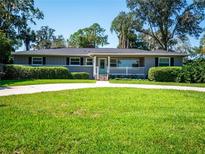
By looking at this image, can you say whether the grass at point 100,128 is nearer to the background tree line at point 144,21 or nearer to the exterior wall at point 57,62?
the exterior wall at point 57,62

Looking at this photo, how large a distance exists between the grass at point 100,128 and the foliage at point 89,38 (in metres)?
56.9

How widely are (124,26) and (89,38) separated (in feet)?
52.7

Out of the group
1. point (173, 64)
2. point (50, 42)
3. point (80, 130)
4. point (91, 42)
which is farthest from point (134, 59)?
point (50, 42)

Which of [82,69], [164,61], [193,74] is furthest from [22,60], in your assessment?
[193,74]

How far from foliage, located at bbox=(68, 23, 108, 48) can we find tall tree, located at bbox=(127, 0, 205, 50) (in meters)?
16.8

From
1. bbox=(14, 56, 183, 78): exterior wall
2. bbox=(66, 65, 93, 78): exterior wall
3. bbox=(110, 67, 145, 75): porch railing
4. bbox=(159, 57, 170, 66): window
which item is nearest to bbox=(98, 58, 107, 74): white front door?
bbox=(14, 56, 183, 78): exterior wall

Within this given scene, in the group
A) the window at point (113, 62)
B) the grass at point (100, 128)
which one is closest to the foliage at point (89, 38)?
the window at point (113, 62)

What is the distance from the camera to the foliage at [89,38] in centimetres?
6812

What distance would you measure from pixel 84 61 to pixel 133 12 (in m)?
20.6

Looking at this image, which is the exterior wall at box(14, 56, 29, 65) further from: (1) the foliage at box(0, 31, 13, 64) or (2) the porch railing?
(2) the porch railing

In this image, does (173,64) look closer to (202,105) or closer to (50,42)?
(202,105)

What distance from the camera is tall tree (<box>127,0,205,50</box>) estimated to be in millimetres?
51188

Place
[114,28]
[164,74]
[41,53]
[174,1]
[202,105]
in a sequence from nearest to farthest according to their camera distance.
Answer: [202,105]
[164,74]
[41,53]
[174,1]
[114,28]

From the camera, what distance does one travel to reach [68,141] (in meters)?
6.32
